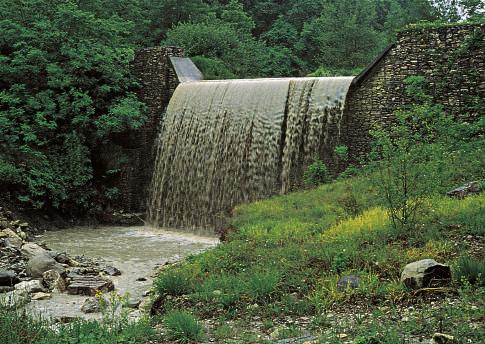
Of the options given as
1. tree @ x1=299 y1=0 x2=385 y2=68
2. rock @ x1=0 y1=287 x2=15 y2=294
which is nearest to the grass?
rock @ x1=0 y1=287 x2=15 y2=294

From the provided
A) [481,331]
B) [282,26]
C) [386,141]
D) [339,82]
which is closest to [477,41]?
[339,82]

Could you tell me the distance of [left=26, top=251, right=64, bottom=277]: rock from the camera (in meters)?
10.5

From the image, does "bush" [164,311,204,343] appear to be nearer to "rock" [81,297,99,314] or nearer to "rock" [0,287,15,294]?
"rock" [81,297,99,314]

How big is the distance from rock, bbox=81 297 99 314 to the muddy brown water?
→ 11 centimetres

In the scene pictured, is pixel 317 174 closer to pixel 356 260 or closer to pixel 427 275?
pixel 356 260

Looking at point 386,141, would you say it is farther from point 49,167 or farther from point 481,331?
point 49,167

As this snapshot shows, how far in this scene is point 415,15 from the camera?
29406 mm

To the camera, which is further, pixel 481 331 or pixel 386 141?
pixel 386 141

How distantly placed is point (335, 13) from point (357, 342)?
91.6 feet

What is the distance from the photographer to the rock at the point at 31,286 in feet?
31.0

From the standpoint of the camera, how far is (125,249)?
13.8 metres

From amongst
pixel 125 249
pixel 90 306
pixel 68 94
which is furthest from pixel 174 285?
pixel 68 94

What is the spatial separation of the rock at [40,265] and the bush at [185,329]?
571 cm

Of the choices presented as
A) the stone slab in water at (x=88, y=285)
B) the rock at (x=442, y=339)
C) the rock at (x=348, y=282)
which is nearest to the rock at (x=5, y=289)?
the stone slab in water at (x=88, y=285)
